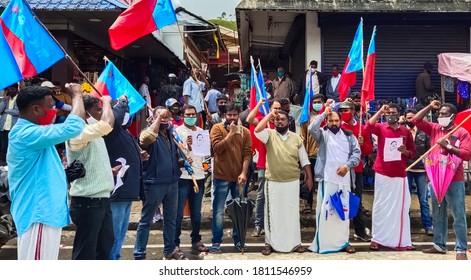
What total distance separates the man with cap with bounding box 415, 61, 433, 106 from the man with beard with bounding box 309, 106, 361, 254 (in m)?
5.12

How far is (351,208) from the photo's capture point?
6.66 m

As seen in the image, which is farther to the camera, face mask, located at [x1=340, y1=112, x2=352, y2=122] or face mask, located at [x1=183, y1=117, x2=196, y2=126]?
face mask, located at [x1=340, y1=112, x2=352, y2=122]

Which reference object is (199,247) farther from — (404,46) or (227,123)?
(404,46)

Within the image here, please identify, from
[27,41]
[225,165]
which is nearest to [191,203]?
[225,165]

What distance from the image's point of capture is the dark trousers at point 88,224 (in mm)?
4328

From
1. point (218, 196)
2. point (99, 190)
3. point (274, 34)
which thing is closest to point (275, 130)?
point (218, 196)

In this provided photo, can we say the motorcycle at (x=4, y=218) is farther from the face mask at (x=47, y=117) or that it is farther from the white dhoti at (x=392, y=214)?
the white dhoti at (x=392, y=214)

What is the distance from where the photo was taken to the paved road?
6.17 meters

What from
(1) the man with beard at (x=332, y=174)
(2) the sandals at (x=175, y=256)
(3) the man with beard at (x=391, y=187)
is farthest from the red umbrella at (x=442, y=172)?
(2) the sandals at (x=175, y=256)

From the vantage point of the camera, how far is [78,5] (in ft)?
32.6

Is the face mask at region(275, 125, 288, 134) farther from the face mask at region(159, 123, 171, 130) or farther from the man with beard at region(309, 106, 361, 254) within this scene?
the face mask at region(159, 123, 171, 130)

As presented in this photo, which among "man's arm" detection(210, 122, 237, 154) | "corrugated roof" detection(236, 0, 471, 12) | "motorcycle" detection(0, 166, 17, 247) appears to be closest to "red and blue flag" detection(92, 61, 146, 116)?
"man's arm" detection(210, 122, 237, 154)

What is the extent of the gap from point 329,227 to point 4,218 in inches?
175

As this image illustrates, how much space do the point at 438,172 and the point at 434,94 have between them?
18.5 feet
